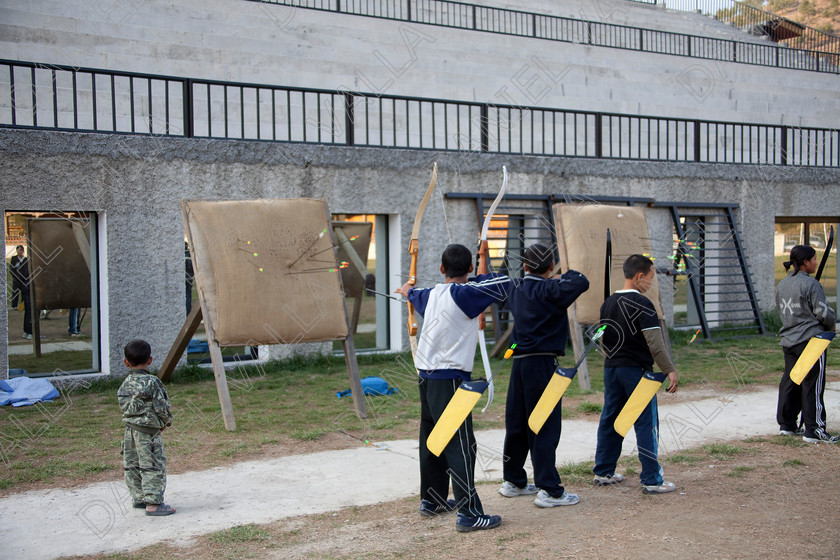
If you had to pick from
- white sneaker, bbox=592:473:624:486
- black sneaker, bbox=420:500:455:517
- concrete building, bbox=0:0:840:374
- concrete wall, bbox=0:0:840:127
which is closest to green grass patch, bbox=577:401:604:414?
white sneaker, bbox=592:473:624:486

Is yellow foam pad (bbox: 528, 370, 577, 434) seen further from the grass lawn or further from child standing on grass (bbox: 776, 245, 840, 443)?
child standing on grass (bbox: 776, 245, 840, 443)

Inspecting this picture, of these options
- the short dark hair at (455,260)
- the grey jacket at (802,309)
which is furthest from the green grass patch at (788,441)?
the short dark hair at (455,260)

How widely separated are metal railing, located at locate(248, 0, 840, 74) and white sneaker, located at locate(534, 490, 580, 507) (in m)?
13.0

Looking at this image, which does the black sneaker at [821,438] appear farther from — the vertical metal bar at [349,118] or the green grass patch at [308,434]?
the vertical metal bar at [349,118]

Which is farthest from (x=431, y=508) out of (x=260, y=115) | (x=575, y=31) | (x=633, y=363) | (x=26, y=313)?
(x=575, y=31)

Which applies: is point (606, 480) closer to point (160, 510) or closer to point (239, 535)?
point (239, 535)

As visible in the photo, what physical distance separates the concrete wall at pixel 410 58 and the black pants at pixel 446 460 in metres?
11.3

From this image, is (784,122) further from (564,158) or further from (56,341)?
(56,341)

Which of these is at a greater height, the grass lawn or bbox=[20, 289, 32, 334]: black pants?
bbox=[20, 289, 32, 334]: black pants

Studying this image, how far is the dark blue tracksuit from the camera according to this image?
5016 mm

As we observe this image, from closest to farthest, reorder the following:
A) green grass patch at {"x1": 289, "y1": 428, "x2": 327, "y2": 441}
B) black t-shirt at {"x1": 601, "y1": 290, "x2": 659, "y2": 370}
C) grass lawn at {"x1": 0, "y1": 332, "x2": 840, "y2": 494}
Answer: black t-shirt at {"x1": 601, "y1": 290, "x2": 659, "y2": 370}, grass lawn at {"x1": 0, "y1": 332, "x2": 840, "y2": 494}, green grass patch at {"x1": 289, "y1": 428, "x2": 327, "y2": 441}

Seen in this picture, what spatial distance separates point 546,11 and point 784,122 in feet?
26.5

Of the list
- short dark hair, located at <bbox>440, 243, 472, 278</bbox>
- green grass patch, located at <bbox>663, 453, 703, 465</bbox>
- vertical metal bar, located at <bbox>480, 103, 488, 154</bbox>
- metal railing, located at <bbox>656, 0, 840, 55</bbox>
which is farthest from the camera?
metal railing, located at <bbox>656, 0, 840, 55</bbox>

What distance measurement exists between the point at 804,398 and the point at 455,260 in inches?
150
